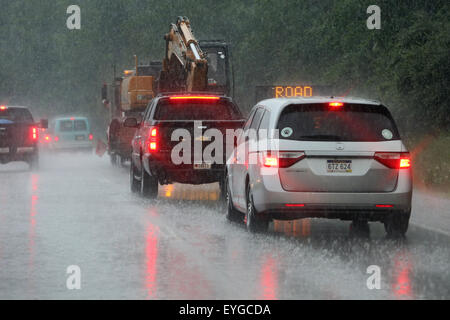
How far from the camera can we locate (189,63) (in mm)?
30312

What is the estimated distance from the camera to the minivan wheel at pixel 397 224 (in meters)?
13.9

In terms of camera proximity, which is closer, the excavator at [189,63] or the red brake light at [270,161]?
the red brake light at [270,161]

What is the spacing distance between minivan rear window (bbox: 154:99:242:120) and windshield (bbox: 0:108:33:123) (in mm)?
14086

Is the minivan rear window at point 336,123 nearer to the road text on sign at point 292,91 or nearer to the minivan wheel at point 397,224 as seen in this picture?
the minivan wheel at point 397,224

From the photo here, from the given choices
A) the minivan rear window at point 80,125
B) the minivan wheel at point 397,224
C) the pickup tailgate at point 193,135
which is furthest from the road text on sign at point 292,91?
the minivan wheel at point 397,224

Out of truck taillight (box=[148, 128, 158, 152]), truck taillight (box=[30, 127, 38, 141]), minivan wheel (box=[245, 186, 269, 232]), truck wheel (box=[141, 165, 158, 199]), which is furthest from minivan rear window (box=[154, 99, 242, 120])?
truck taillight (box=[30, 127, 38, 141])

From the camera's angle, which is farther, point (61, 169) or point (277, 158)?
point (61, 169)

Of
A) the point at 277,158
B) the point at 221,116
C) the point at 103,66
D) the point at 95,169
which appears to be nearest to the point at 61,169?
the point at 95,169

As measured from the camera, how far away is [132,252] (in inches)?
504

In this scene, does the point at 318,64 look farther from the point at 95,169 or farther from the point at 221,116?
the point at 221,116

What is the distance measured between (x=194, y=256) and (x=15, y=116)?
77.2 feet

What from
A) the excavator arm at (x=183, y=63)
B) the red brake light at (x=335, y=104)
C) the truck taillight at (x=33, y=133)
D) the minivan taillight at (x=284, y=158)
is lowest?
the truck taillight at (x=33, y=133)

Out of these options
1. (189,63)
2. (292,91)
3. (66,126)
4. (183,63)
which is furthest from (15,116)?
(66,126)

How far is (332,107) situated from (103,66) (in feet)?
226
